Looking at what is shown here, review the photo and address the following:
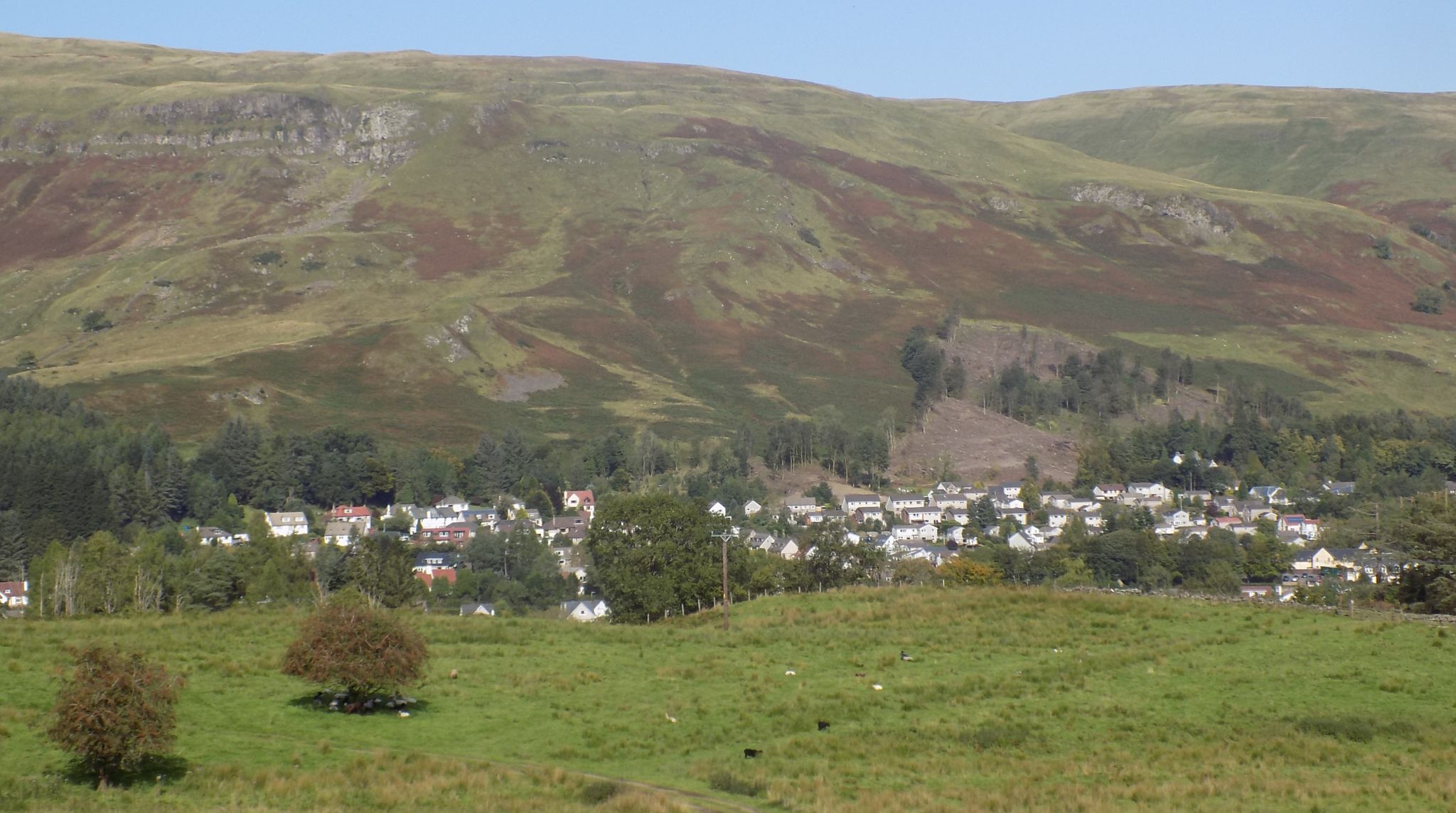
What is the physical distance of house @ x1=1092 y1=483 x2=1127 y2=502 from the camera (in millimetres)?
162500

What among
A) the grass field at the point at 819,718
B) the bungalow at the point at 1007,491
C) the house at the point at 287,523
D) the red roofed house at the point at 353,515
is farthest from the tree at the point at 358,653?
the bungalow at the point at 1007,491

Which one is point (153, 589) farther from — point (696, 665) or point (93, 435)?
point (93, 435)

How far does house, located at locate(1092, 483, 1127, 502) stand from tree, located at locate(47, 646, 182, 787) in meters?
147

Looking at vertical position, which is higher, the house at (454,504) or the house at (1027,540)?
the house at (454,504)

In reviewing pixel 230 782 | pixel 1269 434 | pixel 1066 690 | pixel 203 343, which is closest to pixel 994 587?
pixel 1066 690

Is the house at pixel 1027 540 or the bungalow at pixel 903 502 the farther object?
the bungalow at pixel 903 502

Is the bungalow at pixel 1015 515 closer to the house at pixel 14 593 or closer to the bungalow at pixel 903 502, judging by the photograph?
the bungalow at pixel 903 502

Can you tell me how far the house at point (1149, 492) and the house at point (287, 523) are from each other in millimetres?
93319

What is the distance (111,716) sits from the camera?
903 inches

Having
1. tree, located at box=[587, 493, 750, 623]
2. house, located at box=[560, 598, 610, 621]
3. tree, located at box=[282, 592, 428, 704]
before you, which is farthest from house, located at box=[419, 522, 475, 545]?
tree, located at box=[282, 592, 428, 704]

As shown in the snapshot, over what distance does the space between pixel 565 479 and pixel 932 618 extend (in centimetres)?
11687

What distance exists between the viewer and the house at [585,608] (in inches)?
3729

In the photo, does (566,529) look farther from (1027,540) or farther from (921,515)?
(1027,540)

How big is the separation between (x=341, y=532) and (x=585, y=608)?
1621 inches
